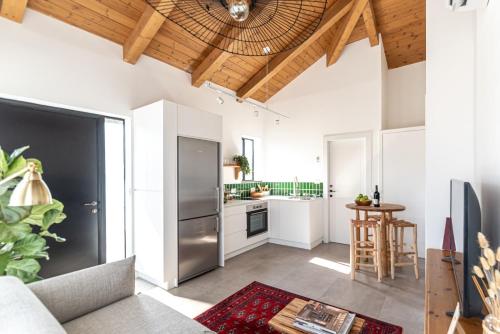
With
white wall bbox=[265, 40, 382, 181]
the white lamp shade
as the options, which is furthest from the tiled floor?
white wall bbox=[265, 40, 382, 181]

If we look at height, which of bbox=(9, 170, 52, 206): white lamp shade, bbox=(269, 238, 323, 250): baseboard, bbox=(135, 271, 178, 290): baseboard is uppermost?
bbox=(9, 170, 52, 206): white lamp shade

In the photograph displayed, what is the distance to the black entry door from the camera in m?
2.65

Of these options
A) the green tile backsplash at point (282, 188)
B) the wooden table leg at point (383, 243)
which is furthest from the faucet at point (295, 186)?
the wooden table leg at point (383, 243)

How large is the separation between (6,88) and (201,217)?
95.2 inches

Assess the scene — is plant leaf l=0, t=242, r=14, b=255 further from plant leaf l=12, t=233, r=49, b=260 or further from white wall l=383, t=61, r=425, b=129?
white wall l=383, t=61, r=425, b=129

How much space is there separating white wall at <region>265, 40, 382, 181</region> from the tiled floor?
2003mm

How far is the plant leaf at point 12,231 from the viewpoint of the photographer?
155 centimetres

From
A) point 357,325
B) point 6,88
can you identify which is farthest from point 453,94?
point 6,88

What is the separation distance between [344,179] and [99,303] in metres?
4.38

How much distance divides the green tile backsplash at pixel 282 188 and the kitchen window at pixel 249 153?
174 mm

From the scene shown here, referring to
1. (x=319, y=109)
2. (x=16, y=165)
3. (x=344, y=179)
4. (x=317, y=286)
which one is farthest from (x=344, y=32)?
(x=16, y=165)

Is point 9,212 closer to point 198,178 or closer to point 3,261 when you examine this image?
point 3,261

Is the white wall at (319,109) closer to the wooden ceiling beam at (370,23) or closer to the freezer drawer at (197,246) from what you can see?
the wooden ceiling beam at (370,23)

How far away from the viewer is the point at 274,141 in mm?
5852
